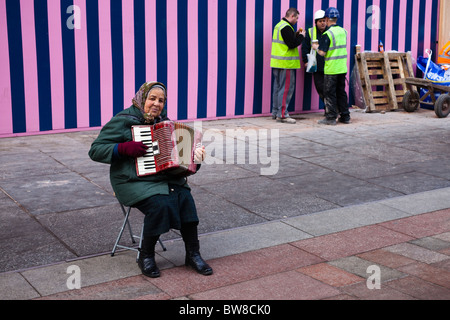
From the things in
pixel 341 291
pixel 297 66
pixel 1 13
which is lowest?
pixel 341 291

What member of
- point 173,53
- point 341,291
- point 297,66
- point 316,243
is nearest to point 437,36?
point 297,66

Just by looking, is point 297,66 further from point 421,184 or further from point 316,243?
point 316,243

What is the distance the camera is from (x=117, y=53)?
33.8 ft

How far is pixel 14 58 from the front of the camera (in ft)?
31.2

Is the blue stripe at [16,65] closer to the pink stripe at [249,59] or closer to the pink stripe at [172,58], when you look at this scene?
the pink stripe at [172,58]

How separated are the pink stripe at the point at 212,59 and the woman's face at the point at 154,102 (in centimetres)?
640

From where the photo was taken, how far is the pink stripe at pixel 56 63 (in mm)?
9664

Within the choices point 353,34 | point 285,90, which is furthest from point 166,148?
point 353,34

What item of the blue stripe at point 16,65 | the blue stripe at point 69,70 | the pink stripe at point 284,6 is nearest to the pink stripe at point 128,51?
the blue stripe at point 69,70

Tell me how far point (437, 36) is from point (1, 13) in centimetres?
923

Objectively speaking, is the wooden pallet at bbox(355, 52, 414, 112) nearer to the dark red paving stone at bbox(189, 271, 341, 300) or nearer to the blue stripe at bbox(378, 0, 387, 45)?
the blue stripe at bbox(378, 0, 387, 45)

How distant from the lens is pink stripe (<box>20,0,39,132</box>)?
9.49m

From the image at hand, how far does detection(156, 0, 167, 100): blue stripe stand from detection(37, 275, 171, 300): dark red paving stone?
6.57 metres

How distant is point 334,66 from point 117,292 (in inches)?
300
